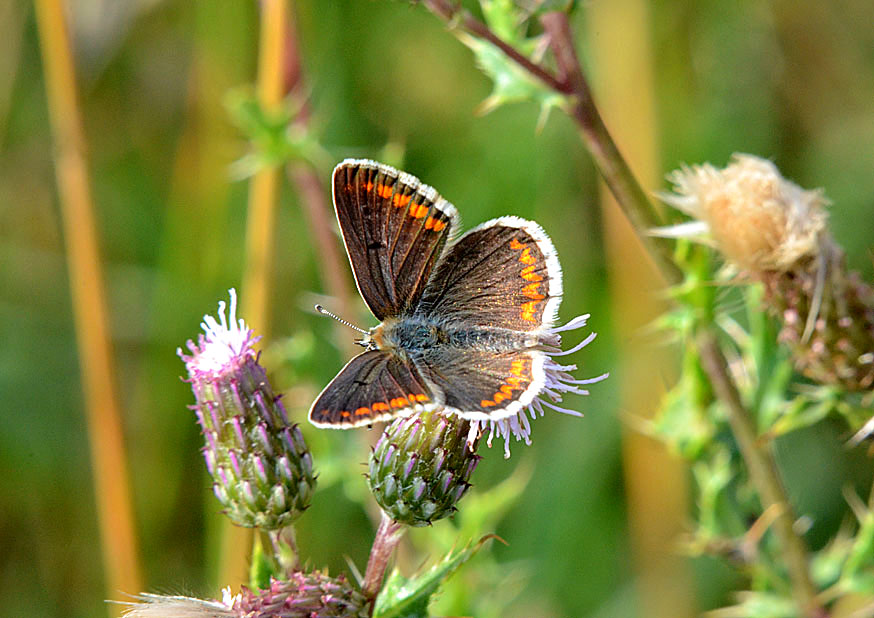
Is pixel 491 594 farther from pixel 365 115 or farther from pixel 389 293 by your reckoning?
pixel 365 115

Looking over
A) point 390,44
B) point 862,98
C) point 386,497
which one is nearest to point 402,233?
point 386,497

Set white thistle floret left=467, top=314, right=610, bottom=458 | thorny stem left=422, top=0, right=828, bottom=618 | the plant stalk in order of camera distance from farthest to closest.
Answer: the plant stalk
thorny stem left=422, top=0, right=828, bottom=618
white thistle floret left=467, top=314, right=610, bottom=458

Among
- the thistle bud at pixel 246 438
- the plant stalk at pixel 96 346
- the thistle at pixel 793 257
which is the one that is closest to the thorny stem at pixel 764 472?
the thistle at pixel 793 257

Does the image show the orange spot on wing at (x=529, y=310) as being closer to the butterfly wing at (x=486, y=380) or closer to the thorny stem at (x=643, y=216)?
the butterfly wing at (x=486, y=380)

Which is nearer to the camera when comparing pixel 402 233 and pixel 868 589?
pixel 402 233

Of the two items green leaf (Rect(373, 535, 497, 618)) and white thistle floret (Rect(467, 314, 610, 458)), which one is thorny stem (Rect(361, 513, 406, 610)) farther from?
white thistle floret (Rect(467, 314, 610, 458))

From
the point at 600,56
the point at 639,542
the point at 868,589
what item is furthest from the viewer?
the point at 600,56

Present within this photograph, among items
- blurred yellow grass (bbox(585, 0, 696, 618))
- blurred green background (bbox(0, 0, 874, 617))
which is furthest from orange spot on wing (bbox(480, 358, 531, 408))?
blurred green background (bbox(0, 0, 874, 617))
